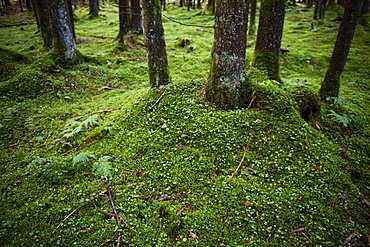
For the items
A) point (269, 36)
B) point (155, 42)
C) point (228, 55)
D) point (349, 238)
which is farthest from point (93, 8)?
point (349, 238)

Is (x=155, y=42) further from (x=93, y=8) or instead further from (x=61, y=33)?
(x=93, y=8)

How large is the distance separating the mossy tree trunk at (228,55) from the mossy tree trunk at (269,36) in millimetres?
1762

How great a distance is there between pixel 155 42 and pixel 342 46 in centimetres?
523

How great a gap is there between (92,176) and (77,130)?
49.2 inches

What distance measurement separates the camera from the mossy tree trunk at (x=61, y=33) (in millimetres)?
7793

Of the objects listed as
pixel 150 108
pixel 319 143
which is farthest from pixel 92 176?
pixel 319 143

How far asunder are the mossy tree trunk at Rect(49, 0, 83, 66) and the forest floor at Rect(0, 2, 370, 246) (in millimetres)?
2038

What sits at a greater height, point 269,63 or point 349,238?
point 269,63

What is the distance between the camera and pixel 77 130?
4.42m

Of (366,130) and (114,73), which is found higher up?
(114,73)

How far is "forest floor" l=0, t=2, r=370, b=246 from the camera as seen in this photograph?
291cm

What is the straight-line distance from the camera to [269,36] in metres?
5.76

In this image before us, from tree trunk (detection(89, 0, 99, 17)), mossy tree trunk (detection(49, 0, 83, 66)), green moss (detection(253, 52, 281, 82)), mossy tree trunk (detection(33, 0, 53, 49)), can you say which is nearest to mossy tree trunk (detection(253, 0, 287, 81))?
green moss (detection(253, 52, 281, 82))

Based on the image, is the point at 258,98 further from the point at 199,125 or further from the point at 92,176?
the point at 92,176
